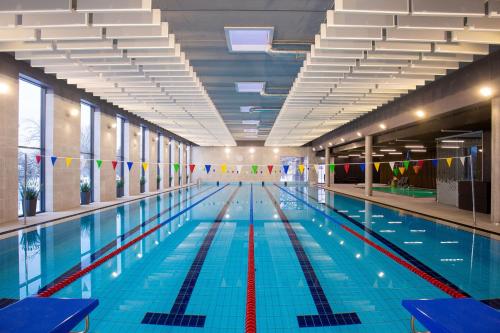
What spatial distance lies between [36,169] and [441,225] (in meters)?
10.2

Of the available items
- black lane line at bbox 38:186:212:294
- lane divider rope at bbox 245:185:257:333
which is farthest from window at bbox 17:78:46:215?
lane divider rope at bbox 245:185:257:333

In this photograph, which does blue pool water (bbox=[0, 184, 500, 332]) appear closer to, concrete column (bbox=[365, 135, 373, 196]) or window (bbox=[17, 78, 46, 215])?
window (bbox=[17, 78, 46, 215])

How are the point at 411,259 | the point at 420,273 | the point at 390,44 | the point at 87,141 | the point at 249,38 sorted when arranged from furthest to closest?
the point at 87,141 < the point at 249,38 < the point at 390,44 < the point at 411,259 < the point at 420,273

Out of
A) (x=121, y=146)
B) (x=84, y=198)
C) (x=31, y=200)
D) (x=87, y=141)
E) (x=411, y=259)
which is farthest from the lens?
(x=121, y=146)

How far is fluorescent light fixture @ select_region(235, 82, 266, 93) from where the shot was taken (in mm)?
9297

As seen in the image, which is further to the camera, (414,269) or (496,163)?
(496,163)

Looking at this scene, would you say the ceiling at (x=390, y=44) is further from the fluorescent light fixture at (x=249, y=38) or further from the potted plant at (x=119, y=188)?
the potted plant at (x=119, y=188)

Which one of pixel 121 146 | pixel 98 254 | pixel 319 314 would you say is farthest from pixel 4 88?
pixel 319 314

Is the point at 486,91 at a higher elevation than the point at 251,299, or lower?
higher

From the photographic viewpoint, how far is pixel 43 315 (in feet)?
6.08

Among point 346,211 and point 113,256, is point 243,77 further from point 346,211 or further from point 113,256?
point 113,256

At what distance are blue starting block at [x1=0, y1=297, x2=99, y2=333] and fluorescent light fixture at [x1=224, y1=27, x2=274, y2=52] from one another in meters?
5.14

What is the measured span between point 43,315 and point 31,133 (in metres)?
7.79

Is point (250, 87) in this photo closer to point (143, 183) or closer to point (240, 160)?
point (143, 183)
